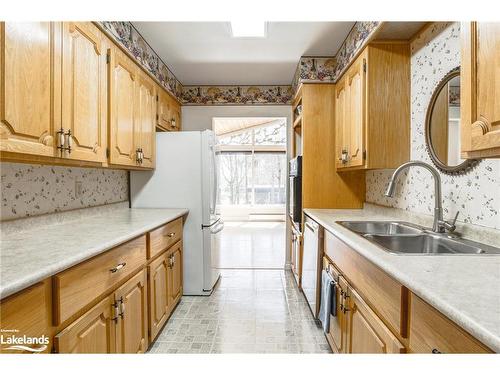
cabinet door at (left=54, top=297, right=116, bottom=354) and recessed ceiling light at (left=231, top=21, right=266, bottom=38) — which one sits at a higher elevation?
recessed ceiling light at (left=231, top=21, right=266, bottom=38)

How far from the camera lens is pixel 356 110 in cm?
239

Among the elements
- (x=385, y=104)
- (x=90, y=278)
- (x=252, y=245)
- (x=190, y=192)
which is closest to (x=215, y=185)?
(x=190, y=192)

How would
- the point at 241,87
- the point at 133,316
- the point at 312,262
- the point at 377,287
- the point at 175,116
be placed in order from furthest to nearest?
the point at 241,87 < the point at 175,116 < the point at 312,262 < the point at 133,316 < the point at 377,287

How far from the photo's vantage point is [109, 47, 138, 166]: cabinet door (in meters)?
2.04

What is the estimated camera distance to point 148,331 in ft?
6.41

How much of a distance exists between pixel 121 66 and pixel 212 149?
3.71ft

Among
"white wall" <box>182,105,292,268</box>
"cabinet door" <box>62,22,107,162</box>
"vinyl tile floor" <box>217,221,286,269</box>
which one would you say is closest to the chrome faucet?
"cabinet door" <box>62,22,107,162</box>

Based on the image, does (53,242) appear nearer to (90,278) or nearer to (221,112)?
(90,278)

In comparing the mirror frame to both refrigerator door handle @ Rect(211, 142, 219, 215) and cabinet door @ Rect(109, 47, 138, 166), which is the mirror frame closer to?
refrigerator door handle @ Rect(211, 142, 219, 215)

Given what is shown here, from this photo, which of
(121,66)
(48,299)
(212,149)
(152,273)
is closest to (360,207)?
(212,149)

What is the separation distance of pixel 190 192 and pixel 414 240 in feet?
6.57

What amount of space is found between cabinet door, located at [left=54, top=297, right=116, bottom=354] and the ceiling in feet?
6.93

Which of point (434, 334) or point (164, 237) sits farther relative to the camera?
point (164, 237)

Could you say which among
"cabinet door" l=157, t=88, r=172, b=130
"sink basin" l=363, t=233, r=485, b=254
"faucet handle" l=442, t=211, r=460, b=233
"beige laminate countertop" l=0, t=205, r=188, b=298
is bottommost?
"sink basin" l=363, t=233, r=485, b=254
